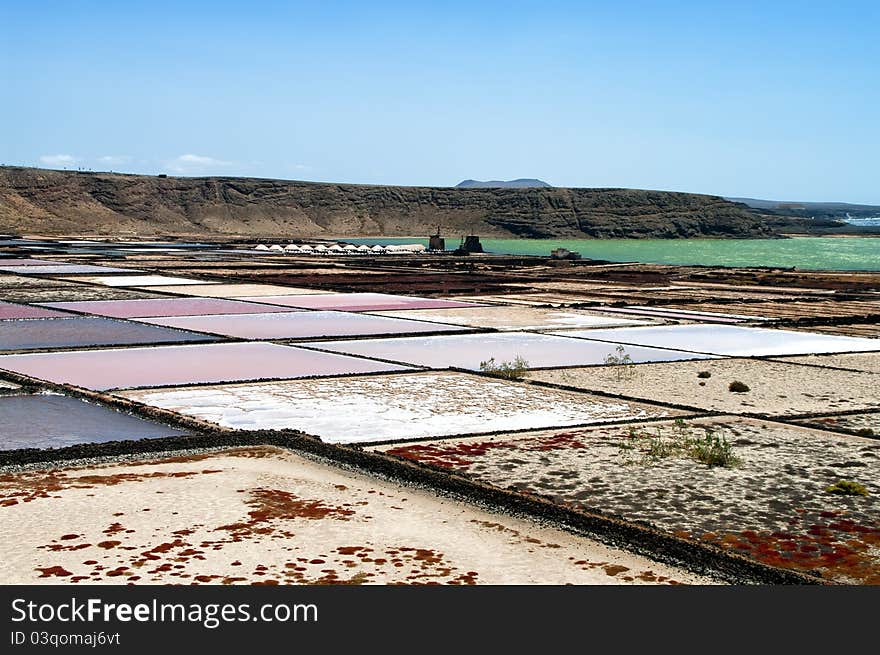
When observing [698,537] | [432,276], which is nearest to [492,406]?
[698,537]

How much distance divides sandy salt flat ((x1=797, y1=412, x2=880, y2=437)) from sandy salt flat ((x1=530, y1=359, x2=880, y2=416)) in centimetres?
45

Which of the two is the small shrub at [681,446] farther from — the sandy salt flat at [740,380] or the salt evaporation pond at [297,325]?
the salt evaporation pond at [297,325]

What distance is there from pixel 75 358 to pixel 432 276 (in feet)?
90.6

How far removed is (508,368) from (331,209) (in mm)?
127503

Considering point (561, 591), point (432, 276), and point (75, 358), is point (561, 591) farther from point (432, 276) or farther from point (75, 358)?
point (432, 276)

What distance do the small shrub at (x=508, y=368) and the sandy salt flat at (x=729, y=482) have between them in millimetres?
4015

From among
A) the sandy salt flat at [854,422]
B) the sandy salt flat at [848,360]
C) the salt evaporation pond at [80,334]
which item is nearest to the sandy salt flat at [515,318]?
the salt evaporation pond at [80,334]

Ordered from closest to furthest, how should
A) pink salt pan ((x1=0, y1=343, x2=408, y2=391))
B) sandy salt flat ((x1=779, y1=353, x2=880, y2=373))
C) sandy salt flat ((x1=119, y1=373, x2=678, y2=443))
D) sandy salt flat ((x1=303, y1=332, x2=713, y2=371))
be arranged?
sandy salt flat ((x1=119, y1=373, x2=678, y2=443)) → pink salt pan ((x1=0, y1=343, x2=408, y2=391)) → sandy salt flat ((x1=779, y1=353, x2=880, y2=373)) → sandy salt flat ((x1=303, y1=332, x2=713, y2=371))

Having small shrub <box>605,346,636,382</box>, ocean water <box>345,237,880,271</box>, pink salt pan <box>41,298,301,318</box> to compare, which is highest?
ocean water <box>345,237,880,271</box>

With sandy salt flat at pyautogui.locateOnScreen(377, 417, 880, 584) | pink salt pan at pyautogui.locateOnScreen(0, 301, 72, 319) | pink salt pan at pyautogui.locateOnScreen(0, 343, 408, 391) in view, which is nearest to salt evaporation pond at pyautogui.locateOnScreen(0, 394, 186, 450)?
pink salt pan at pyautogui.locateOnScreen(0, 343, 408, 391)

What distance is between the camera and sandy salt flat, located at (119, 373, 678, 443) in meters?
13.3

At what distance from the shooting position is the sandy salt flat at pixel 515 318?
86.4 feet

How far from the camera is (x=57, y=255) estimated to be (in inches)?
2266

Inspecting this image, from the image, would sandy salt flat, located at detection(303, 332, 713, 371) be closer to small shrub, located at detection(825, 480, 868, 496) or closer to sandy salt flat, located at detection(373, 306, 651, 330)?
sandy salt flat, located at detection(373, 306, 651, 330)
